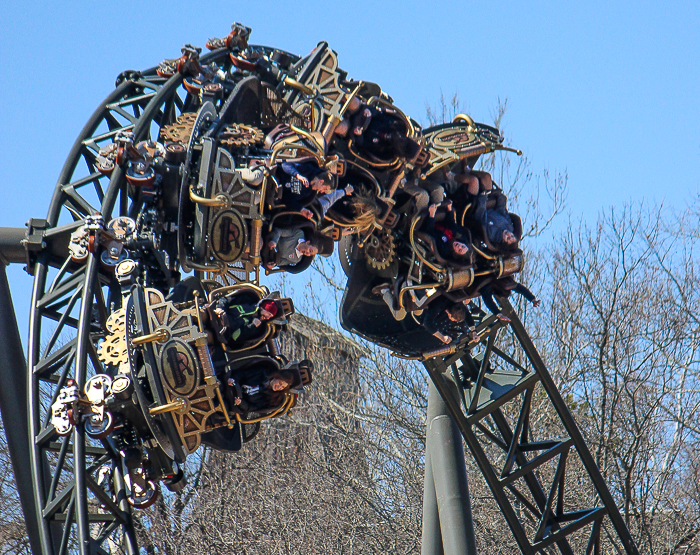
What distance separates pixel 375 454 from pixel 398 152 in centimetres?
969

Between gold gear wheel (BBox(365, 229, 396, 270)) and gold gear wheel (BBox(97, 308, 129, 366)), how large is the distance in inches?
78.8

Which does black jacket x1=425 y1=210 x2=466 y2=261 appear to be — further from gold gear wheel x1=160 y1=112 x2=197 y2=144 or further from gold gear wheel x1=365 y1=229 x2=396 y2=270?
gold gear wheel x1=160 y1=112 x2=197 y2=144

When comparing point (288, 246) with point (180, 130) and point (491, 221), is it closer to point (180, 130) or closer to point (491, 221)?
point (180, 130)

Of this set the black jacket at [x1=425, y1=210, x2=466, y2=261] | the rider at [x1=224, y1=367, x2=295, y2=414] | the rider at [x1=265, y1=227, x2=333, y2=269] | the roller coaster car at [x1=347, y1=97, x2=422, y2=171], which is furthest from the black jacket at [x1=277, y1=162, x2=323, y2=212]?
the black jacket at [x1=425, y1=210, x2=466, y2=261]

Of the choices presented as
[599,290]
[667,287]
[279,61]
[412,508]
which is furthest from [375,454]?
[279,61]

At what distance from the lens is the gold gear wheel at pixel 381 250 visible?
5.61m

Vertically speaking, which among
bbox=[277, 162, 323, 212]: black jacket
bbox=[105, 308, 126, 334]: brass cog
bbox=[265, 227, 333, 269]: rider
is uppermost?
bbox=[277, 162, 323, 212]: black jacket

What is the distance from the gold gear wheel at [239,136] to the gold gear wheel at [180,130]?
0.68ft

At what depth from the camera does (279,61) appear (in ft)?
18.5

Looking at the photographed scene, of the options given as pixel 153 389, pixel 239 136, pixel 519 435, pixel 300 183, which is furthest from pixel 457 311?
pixel 153 389

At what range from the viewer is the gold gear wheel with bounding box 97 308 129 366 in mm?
4000

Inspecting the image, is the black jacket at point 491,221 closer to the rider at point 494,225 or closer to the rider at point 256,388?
the rider at point 494,225

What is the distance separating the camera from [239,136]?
4.64 meters

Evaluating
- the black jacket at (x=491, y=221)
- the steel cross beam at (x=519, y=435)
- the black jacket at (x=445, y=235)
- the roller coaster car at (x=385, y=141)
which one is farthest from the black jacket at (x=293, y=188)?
the steel cross beam at (x=519, y=435)
